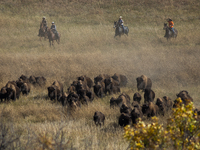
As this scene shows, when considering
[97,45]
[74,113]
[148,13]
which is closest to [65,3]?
[148,13]

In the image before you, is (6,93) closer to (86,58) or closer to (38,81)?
(38,81)

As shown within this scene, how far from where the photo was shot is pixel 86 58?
1512 centimetres

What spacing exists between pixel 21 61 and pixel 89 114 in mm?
8642

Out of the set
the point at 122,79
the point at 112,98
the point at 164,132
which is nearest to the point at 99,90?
the point at 112,98

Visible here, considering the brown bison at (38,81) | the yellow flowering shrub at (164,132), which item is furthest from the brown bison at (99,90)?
the yellow flowering shrub at (164,132)

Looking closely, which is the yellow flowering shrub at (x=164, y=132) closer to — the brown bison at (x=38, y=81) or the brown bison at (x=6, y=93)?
the brown bison at (x=6, y=93)

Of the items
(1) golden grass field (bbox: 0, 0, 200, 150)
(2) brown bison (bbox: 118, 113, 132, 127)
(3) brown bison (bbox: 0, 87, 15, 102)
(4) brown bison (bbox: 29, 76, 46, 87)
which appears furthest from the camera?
(4) brown bison (bbox: 29, 76, 46, 87)

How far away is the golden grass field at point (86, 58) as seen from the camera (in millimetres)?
5648

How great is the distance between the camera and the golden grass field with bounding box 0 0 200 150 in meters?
5.65

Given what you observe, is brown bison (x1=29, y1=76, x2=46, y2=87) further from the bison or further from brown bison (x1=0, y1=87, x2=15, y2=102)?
the bison

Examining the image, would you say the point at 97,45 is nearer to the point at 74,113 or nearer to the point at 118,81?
the point at 118,81

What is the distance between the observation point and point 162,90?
1066 cm

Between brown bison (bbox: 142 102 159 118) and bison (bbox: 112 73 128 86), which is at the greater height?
bison (bbox: 112 73 128 86)

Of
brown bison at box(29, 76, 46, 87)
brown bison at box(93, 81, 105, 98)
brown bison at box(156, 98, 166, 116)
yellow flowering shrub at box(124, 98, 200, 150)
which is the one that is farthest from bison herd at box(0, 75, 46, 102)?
yellow flowering shrub at box(124, 98, 200, 150)
